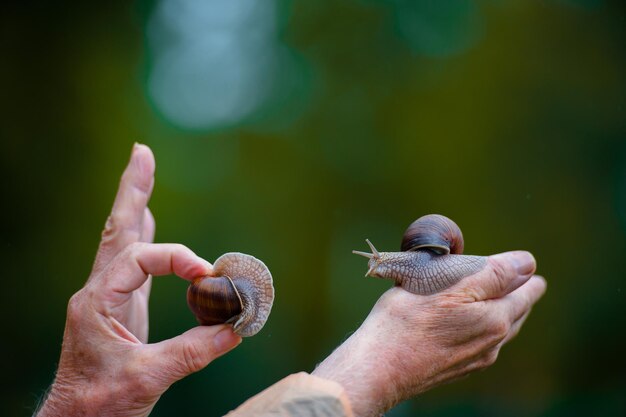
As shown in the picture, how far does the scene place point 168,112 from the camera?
21.2ft

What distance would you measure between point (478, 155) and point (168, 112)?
3.24 m

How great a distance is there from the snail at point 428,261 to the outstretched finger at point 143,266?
0.72 meters

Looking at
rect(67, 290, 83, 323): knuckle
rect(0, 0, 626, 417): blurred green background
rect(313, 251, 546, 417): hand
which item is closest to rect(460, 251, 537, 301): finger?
rect(313, 251, 546, 417): hand

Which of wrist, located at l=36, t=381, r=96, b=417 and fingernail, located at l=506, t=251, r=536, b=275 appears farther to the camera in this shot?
fingernail, located at l=506, t=251, r=536, b=275

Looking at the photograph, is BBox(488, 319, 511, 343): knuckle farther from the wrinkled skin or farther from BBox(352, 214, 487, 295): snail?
BBox(352, 214, 487, 295): snail

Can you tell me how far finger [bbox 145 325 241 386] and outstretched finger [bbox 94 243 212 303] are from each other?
23 cm

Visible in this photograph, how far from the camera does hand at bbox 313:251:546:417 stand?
198 centimetres

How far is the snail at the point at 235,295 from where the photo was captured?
2131mm

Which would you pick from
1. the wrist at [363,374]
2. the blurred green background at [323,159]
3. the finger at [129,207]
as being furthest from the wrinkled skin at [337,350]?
the blurred green background at [323,159]

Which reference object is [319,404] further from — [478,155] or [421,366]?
[478,155]

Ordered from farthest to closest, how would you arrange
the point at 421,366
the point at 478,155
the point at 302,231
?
the point at 302,231, the point at 478,155, the point at 421,366

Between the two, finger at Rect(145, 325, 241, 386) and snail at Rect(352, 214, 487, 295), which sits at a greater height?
snail at Rect(352, 214, 487, 295)

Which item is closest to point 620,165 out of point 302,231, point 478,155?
point 478,155

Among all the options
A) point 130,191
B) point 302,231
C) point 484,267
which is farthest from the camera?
point 302,231
